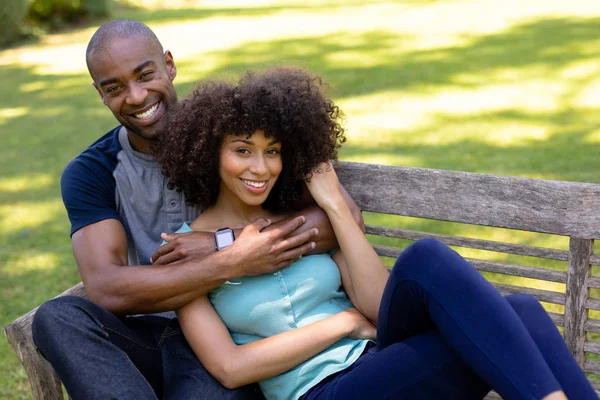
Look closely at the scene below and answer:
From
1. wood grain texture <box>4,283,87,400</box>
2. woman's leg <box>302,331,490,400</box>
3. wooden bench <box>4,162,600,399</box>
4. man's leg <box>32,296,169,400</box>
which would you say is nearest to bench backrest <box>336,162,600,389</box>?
wooden bench <box>4,162,600,399</box>

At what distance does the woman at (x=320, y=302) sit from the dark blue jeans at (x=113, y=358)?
12 centimetres

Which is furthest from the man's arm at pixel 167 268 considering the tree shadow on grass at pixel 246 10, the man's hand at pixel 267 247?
→ the tree shadow on grass at pixel 246 10

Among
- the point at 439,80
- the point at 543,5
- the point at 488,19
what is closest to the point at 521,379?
the point at 439,80

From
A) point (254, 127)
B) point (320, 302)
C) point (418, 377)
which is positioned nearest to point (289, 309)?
point (320, 302)

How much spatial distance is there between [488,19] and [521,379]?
1021cm

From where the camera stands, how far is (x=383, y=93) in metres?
8.77

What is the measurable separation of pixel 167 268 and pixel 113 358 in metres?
0.40

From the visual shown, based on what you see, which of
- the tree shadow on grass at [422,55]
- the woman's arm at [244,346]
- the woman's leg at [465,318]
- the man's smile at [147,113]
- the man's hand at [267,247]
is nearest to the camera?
the woman's leg at [465,318]

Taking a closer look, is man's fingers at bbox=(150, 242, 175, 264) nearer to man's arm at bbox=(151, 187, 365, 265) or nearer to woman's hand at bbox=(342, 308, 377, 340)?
man's arm at bbox=(151, 187, 365, 265)

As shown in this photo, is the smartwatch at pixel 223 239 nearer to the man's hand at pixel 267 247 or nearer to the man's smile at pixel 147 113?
the man's hand at pixel 267 247

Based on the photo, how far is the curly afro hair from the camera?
286 cm

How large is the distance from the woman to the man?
4.0 inches

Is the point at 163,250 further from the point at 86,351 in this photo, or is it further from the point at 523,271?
the point at 523,271

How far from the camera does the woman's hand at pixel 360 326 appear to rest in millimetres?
2846
